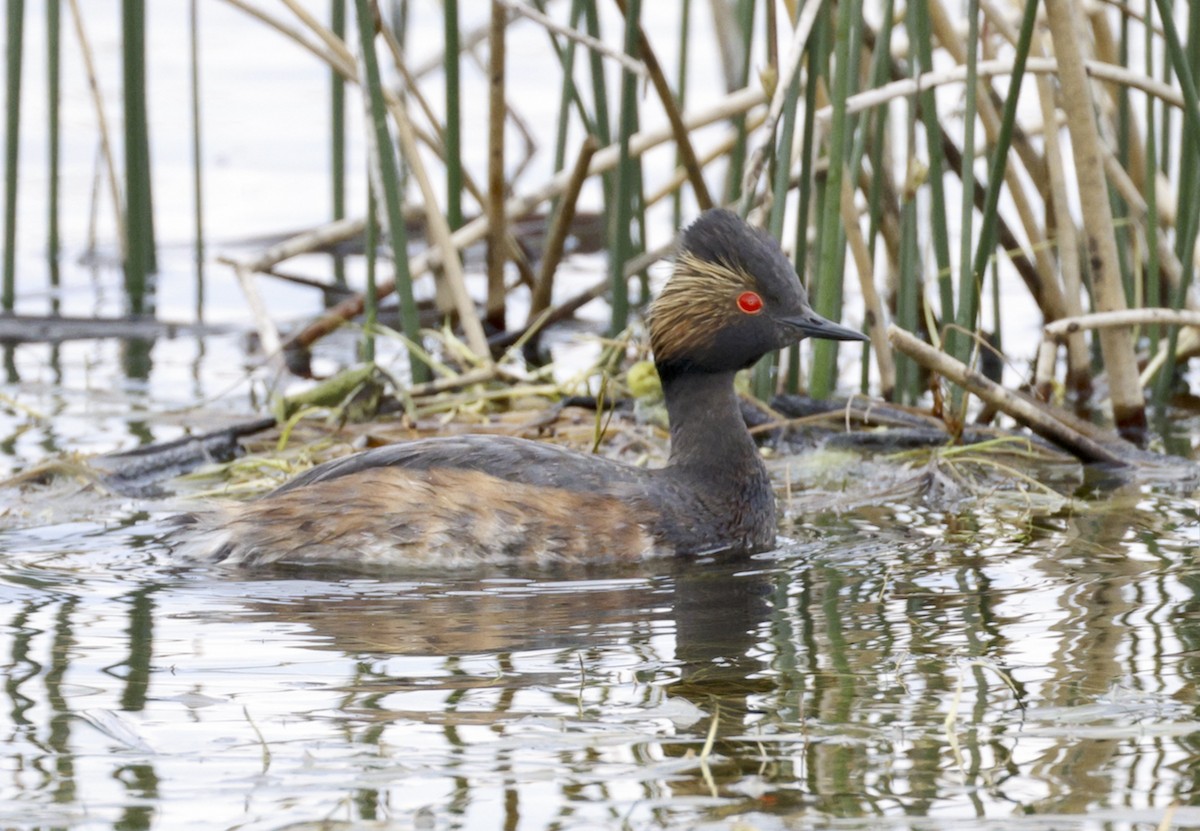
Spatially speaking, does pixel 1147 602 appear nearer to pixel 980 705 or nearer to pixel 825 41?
pixel 980 705

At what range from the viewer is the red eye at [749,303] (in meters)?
5.59

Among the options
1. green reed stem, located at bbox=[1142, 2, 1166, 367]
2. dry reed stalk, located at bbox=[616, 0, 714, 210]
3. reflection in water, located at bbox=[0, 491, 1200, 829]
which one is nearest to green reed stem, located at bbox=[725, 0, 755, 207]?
dry reed stalk, located at bbox=[616, 0, 714, 210]

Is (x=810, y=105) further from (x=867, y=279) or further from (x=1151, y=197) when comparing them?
(x=1151, y=197)

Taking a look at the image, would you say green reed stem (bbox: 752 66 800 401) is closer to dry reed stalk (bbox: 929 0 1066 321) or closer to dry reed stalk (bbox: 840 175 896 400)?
dry reed stalk (bbox: 840 175 896 400)

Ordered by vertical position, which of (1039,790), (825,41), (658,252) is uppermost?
(825,41)

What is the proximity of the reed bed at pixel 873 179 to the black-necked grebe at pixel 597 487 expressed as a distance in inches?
12.3

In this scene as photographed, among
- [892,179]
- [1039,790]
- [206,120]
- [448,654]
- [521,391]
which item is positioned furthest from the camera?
[206,120]

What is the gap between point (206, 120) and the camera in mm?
13672

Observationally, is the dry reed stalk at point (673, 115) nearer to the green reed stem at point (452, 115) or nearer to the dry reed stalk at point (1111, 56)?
the green reed stem at point (452, 115)

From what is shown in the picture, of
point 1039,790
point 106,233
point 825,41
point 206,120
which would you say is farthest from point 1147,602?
point 206,120

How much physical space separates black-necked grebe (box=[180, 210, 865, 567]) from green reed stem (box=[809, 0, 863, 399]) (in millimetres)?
381

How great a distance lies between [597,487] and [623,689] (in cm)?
159

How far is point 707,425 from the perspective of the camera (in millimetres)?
5633

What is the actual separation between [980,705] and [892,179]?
4000 mm
